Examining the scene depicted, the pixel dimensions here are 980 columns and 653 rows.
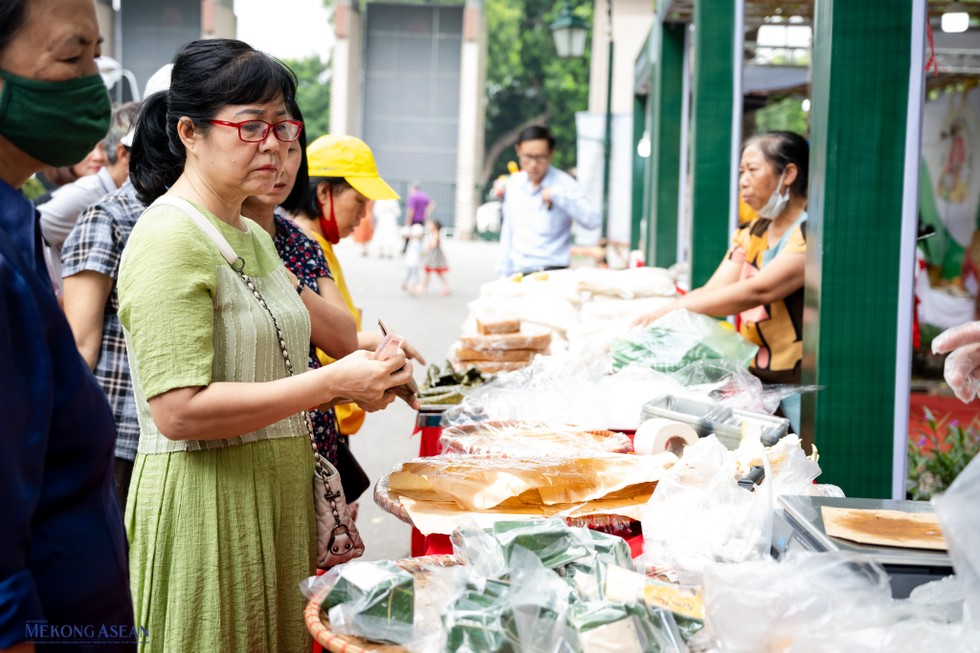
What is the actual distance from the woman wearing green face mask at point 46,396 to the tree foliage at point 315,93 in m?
50.4

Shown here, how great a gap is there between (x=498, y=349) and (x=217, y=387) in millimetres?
2483

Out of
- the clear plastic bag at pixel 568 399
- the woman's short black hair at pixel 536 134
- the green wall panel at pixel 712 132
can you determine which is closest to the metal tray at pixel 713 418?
the clear plastic bag at pixel 568 399

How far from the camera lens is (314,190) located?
11.9ft

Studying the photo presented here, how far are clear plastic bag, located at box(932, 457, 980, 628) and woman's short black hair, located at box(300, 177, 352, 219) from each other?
107 inches

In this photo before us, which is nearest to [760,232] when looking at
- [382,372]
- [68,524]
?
[382,372]

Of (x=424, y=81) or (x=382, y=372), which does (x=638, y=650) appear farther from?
(x=424, y=81)

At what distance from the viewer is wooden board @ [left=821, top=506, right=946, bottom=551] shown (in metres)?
1.52

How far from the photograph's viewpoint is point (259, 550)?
2.12m

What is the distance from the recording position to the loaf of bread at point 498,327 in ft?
14.6

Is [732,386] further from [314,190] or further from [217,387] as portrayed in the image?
[217,387]

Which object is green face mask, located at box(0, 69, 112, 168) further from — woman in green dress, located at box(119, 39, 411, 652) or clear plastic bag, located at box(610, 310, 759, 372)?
clear plastic bag, located at box(610, 310, 759, 372)

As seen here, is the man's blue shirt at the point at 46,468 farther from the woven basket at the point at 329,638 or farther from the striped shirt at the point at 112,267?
the striped shirt at the point at 112,267

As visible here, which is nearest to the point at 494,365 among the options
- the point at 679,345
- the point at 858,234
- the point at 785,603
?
the point at 679,345

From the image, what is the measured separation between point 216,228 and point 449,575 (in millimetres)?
920
